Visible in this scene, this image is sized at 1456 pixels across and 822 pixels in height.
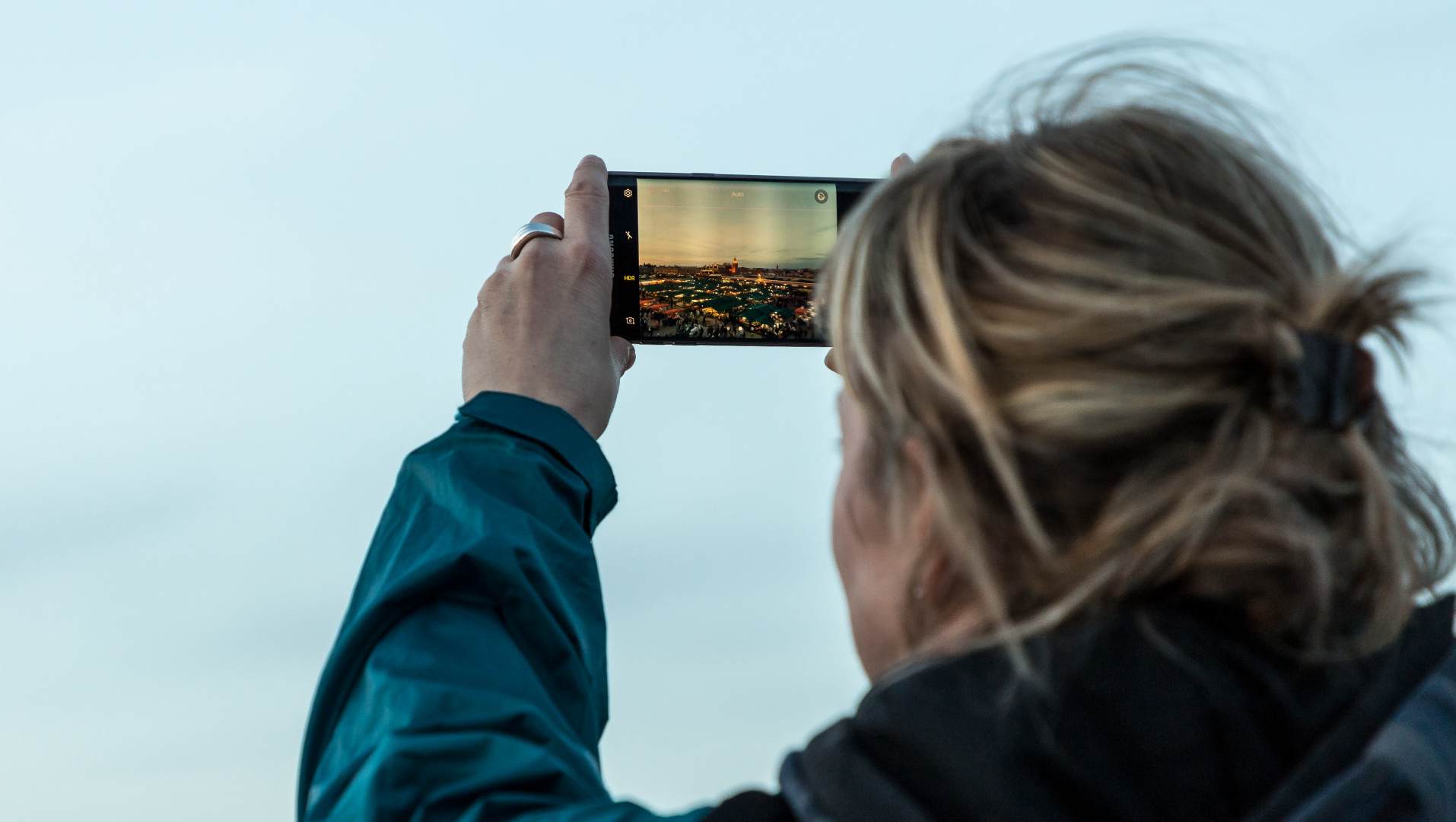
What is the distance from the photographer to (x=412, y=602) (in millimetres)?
2164

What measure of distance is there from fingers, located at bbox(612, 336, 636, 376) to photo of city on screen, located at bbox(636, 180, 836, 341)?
6 centimetres

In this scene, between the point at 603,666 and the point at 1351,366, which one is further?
the point at 603,666

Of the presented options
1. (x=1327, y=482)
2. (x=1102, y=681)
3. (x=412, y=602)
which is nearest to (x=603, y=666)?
(x=412, y=602)

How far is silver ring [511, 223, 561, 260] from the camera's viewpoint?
114 inches

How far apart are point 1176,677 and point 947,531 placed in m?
0.32

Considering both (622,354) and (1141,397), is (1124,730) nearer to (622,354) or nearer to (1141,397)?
(1141,397)

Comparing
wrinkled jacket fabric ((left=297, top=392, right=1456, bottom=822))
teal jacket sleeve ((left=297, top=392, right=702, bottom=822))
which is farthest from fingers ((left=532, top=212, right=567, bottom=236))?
wrinkled jacket fabric ((left=297, top=392, right=1456, bottom=822))

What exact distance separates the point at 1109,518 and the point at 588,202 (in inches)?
68.7

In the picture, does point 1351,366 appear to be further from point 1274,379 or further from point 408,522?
point 408,522

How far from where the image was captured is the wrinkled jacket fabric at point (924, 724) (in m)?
1.43

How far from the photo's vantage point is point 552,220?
299 cm

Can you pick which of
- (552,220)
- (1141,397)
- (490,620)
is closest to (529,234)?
(552,220)

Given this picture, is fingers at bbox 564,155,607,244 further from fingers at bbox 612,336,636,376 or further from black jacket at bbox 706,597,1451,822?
black jacket at bbox 706,597,1451,822

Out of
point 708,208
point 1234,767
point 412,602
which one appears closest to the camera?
point 1234,767
